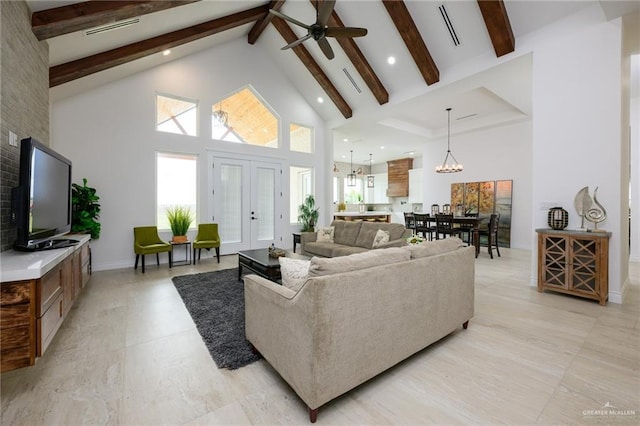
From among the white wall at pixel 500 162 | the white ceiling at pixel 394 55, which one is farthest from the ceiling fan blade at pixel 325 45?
the white wall at pixel 500 162

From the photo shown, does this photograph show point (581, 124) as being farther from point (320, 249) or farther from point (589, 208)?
point (320, 249)

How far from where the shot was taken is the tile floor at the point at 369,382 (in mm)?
1577

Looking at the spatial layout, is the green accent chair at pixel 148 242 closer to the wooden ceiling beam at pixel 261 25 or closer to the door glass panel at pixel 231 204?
the door glass panel at pixel 231 204

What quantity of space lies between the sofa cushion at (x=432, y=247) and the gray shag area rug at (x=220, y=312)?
150cm

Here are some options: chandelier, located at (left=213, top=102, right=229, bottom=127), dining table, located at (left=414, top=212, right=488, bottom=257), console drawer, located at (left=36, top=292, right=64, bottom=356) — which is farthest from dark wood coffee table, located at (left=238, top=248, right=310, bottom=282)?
dining table, located at (left=414, top=212, right=488, bottom=257)

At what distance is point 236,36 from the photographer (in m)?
6.41

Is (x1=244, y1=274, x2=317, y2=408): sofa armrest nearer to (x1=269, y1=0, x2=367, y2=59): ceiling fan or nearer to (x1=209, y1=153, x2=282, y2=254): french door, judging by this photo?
(x1=269, y1=0, x2=367, y2=59): ceiling fan

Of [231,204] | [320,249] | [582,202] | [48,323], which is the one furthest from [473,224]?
[48,323]

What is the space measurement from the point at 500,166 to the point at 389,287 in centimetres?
744

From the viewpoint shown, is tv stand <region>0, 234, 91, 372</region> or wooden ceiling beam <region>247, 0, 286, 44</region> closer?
tv stand <region>0, 234, 91, 372</region>

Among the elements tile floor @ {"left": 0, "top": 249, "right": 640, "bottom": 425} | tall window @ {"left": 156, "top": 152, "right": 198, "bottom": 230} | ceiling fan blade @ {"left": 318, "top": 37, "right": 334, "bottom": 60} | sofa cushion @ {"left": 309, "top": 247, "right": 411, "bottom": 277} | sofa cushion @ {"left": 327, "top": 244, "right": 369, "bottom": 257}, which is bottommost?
tile floor @ {"left": 0, "top": 249, "right": 640, "bottom": 425}

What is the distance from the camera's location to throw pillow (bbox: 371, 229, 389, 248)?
4453 millimetres

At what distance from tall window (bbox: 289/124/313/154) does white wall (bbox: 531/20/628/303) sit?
5.25 m

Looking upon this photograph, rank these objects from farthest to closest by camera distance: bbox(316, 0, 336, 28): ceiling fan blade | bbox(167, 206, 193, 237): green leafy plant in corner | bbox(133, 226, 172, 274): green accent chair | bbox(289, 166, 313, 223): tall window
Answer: bbox(289, 166, 313, 223): tall window
bbox(167, 206, 193, 237): green leafy plant in corner
bbox(133, 226, 172, 274): green accent chair
bbox(316, 0, 336, 28): ceiling fan blade
